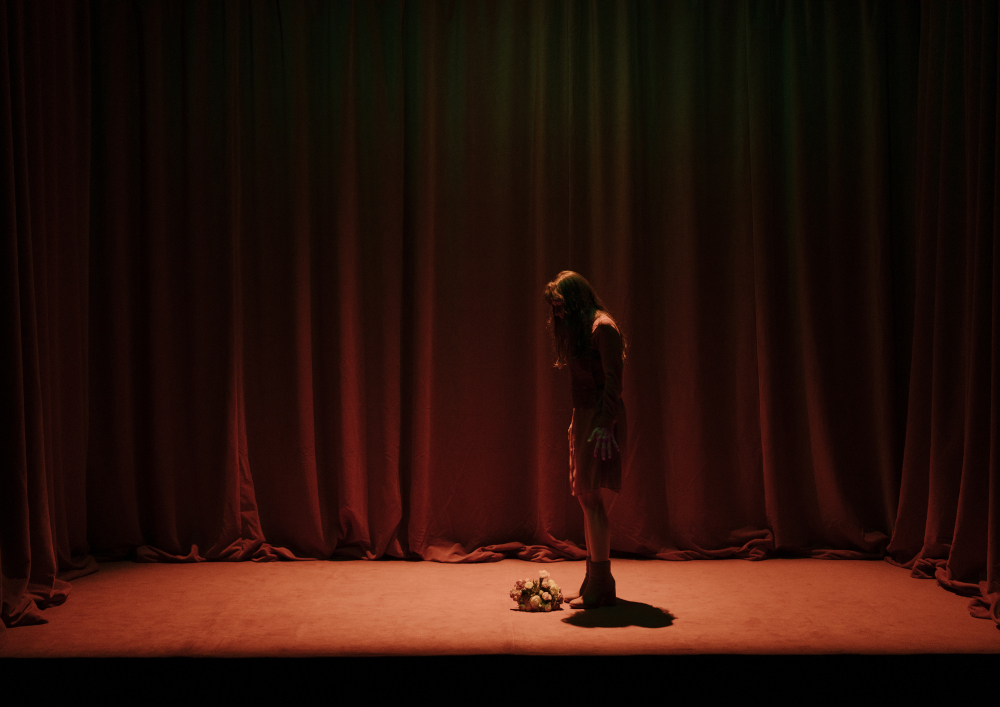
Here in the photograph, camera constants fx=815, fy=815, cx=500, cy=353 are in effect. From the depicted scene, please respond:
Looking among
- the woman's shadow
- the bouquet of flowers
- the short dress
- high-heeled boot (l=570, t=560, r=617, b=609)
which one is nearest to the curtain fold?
the woman's shadow

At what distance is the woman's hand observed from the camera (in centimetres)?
332

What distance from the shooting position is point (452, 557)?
4.58 meters

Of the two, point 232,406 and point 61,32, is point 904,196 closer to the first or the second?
point 232,406

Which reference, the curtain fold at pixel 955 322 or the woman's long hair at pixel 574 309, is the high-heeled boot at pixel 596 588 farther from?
the curtain fold at pixel 955 322

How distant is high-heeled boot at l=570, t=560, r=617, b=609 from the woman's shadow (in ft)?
0.11

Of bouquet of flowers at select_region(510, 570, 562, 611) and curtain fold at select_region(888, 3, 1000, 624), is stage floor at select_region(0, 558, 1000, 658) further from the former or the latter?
curtain fold at select_region(888, 3, 1000, 624)

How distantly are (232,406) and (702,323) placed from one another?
9.08 feet

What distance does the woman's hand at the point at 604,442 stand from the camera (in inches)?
131

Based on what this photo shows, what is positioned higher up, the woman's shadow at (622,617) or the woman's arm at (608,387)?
the woman's arm at (608,387)

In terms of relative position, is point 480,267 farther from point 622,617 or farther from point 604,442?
point 622,617

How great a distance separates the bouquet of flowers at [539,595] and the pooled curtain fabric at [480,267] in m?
1.07

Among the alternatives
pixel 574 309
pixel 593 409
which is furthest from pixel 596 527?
pixel 574 309

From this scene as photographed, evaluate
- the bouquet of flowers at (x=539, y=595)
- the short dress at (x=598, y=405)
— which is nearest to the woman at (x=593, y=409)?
the short dress at (x=598, y=405)


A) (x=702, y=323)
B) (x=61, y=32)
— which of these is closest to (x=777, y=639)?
(x=702, y=323)
